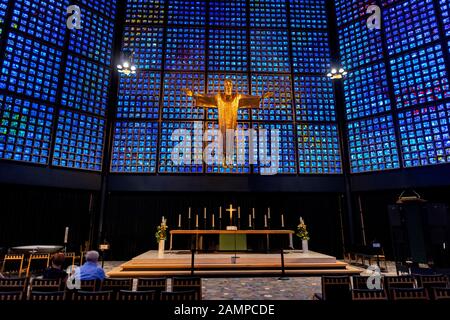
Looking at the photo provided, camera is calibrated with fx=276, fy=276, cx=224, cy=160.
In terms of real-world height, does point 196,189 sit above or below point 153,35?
below

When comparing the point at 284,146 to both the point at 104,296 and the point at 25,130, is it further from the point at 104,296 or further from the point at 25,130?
the point at 104,296

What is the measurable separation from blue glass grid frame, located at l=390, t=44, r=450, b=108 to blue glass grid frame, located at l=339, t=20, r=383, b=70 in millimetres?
1089

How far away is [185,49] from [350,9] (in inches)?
361

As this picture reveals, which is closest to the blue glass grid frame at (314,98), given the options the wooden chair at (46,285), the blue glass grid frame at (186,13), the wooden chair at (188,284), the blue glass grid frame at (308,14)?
the blue glass grid frame at (308,14)

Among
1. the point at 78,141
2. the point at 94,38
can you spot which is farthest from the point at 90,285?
the point at 94,38

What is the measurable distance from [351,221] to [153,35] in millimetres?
13947

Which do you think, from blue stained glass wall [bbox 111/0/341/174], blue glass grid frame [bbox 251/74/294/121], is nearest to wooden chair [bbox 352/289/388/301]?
blue stained glass wall [bbox 111/0/341/174]

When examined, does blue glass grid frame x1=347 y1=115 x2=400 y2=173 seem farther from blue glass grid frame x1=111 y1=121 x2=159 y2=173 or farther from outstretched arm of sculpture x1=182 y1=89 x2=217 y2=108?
blue glass grid frame x1=111 y1=121 x2=159 y2=173

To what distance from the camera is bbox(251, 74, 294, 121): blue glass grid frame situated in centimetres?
1445

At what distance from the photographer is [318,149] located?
1411 centimetres

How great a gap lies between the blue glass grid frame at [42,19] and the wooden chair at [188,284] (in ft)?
40.6
